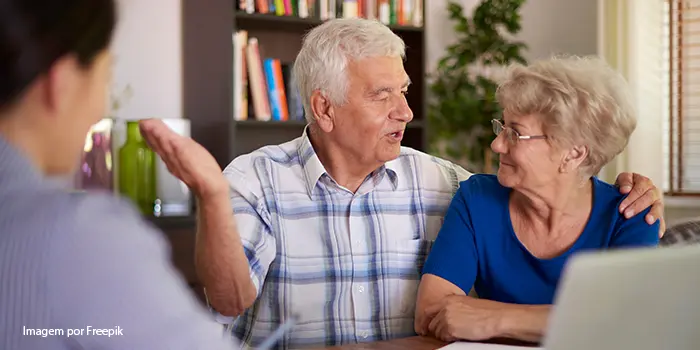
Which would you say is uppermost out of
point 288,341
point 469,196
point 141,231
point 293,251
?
point 141,231

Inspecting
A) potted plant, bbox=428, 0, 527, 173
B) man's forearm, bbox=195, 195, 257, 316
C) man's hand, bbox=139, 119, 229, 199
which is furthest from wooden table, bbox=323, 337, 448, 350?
potted plant, bbox=428, 0, 527, 173

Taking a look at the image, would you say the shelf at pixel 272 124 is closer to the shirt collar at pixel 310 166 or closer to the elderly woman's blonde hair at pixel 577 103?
the shirt collar at pixel 310 166

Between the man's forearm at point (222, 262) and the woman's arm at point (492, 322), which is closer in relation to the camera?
the man's forearm at point (222, 262)

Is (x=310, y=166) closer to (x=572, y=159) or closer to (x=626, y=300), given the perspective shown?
(x=572, y=159)

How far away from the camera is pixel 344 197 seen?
1.92 meters

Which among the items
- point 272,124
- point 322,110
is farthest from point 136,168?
point 322,110

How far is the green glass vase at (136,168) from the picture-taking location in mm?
2914

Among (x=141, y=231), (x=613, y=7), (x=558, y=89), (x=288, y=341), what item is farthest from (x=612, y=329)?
(x=613, y=7)

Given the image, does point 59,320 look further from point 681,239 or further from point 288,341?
point 681,239

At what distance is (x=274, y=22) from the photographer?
11.3 ft

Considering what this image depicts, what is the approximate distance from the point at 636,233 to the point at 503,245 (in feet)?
0.88

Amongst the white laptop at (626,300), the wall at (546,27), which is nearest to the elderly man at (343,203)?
the white laptop at (626,300)

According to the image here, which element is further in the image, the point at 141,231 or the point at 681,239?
the point at 681,239

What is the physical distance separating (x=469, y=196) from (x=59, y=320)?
4.33 feet
